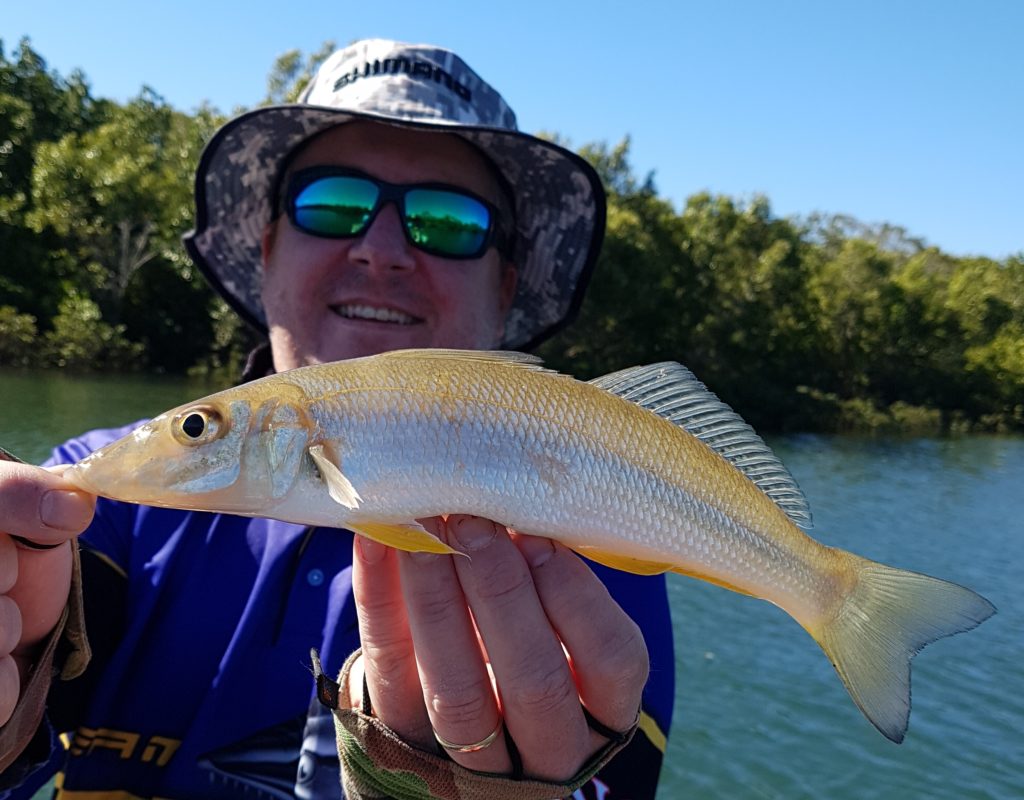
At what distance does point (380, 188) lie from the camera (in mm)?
2750

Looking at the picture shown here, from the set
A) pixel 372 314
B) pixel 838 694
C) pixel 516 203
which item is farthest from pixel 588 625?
pixel 838 694

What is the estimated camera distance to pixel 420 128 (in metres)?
2.66

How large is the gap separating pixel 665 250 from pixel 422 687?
3703 centimetres

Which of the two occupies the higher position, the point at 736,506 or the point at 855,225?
the point at 855,225

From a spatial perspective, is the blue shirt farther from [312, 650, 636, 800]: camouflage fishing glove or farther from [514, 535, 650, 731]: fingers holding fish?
[514, 535, 650, 731]: fingers holding fish

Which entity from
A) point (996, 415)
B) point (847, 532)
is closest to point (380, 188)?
point (847, 532)

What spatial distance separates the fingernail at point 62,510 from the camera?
4.35 ft

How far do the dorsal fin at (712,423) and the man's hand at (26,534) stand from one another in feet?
3.64

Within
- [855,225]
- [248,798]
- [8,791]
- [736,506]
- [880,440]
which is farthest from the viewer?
[855,225]

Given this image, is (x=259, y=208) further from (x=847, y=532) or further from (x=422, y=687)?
(x=847, y=532)

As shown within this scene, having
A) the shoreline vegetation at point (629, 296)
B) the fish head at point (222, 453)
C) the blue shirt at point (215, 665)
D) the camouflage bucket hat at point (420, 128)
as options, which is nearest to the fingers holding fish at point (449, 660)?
the fish head at point (222, 453)

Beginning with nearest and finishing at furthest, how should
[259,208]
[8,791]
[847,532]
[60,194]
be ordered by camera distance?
[8,791] < [259,208] < [847,532] < [60,194]

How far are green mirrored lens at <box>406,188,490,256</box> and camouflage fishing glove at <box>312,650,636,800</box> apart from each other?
5.18ft

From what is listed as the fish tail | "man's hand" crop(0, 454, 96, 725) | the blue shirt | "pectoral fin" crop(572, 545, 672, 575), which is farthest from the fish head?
the fish tail
